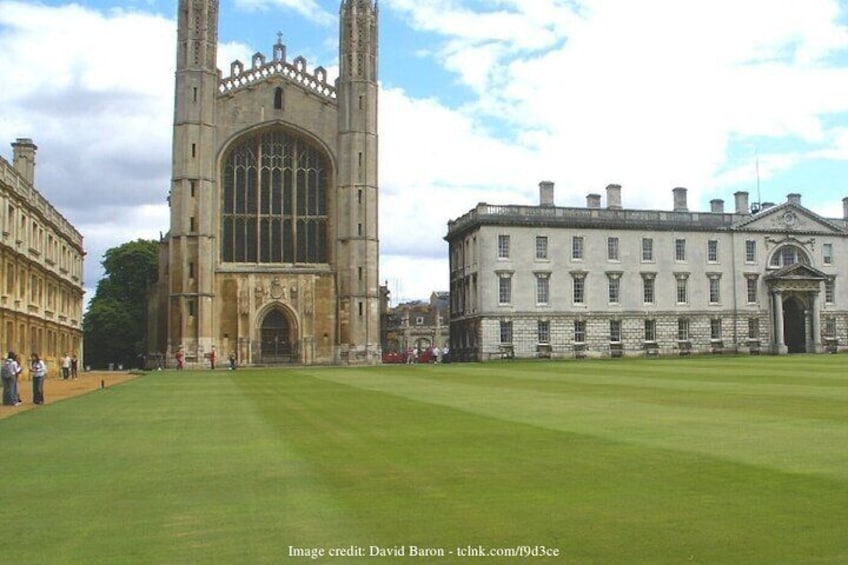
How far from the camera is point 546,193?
69062 millimetres

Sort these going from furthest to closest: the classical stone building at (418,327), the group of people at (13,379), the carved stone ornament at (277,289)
→ 1. the classical stone building at (418,327)
2. the carved stone ornament at (277,289)
3. the group of people at (13,379)

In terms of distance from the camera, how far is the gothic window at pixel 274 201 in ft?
205

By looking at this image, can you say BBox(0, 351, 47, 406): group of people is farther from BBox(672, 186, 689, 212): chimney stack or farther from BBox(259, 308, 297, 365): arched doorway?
BBox(672, 186, 689, 212): chimney stack

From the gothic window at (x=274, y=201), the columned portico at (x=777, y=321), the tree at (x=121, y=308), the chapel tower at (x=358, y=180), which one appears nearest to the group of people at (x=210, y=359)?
the gothic window at (x=274, y=201)

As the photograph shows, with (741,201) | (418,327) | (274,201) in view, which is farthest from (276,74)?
(418,327)

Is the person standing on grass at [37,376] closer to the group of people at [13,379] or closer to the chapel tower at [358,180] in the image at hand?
the group of people at [13,379]

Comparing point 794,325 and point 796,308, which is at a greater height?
point 796,308

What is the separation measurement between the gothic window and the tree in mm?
20171

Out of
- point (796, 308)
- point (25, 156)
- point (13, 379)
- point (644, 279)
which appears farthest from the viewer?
point (796, 308)

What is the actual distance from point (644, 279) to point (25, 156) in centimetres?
4324

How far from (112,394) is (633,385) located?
52.8 feet

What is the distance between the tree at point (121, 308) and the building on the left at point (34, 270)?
1410 cm

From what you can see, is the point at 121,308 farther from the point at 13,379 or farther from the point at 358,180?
the point at 13,379

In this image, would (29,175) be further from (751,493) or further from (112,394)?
(751,493)
